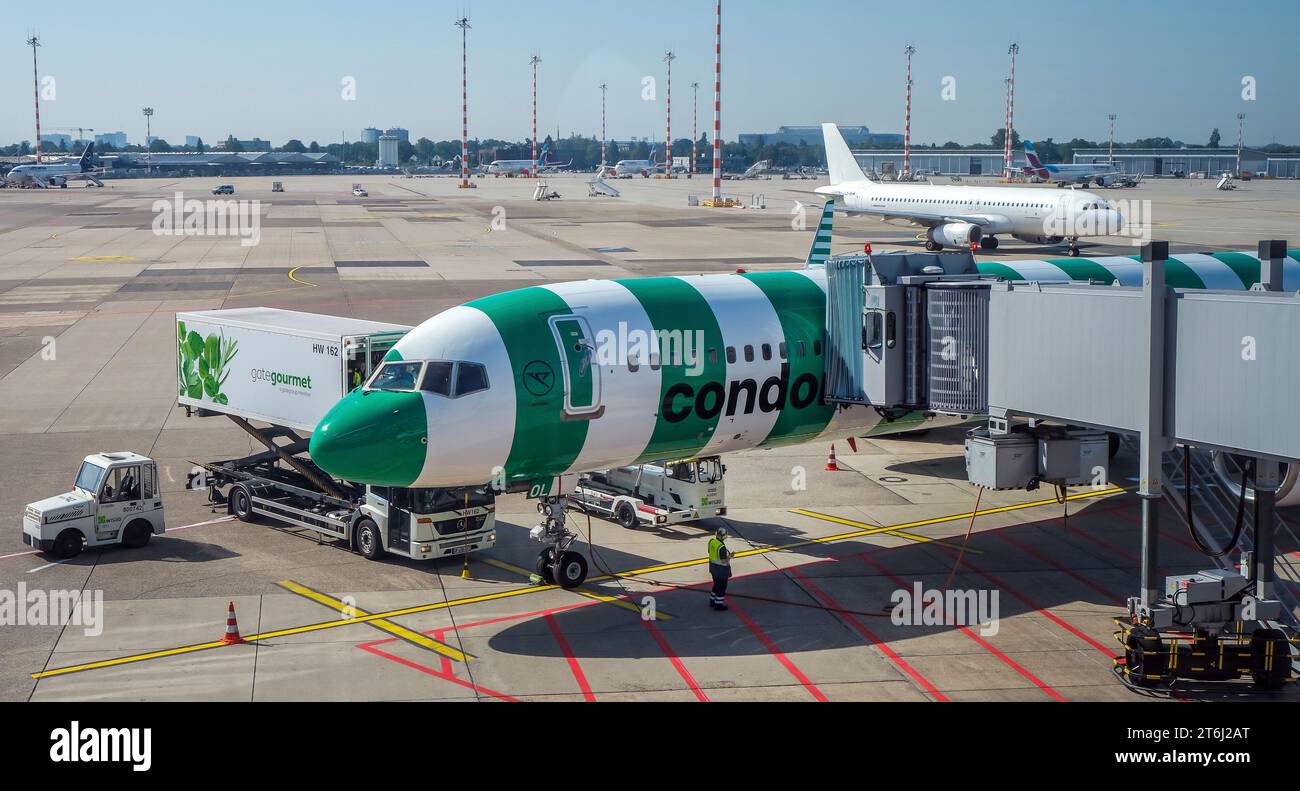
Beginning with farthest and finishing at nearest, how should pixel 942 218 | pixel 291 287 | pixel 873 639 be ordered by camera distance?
pixel 942 218, pixel 291 287, pixel 873 639

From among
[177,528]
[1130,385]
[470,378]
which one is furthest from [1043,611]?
Result: [177,528]

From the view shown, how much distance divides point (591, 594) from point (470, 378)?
4887 mm

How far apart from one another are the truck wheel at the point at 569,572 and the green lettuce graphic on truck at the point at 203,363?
436 inches

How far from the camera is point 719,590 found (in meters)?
22.1

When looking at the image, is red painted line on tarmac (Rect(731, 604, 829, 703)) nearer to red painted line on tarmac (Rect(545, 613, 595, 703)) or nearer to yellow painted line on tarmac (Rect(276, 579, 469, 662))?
red painted line on tarmac (Rect(545, 613, 595, 703))

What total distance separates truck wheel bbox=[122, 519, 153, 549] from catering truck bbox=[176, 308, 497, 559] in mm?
2653

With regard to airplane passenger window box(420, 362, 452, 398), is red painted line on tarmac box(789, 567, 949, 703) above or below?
below

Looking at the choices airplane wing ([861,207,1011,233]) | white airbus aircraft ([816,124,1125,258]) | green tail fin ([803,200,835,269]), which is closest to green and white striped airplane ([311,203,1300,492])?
green tail fin ([803,200,835,269])

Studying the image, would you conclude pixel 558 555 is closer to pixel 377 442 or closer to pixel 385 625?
pixel 385 625

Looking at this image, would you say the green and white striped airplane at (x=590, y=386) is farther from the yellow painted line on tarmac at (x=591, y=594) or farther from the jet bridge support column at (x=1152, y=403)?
the jet bridge support column at (x=1152, y=403)

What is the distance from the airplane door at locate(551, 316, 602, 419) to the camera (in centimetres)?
2195

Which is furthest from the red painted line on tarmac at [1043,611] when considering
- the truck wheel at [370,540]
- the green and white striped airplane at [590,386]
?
the truck wheel at [370,540]
